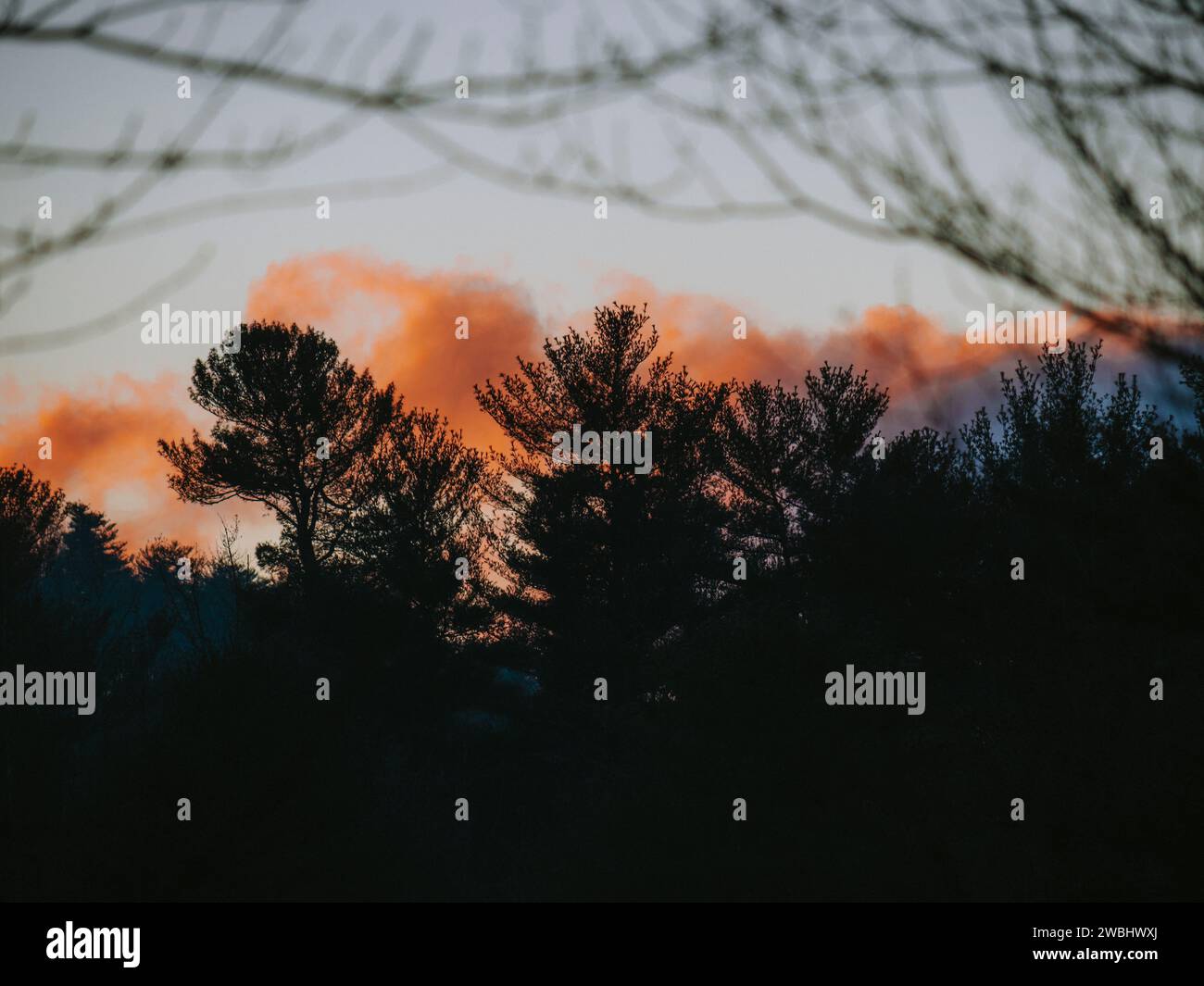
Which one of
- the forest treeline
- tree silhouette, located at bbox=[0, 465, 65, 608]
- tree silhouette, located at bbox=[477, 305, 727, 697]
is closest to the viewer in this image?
the forest treeline

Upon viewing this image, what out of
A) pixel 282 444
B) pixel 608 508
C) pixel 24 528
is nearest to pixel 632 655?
pixel 608 508

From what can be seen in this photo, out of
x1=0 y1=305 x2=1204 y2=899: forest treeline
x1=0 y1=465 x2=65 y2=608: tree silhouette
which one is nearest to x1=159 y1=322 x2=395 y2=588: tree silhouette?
x1=0 y1=305 x2=1204 y2=899: forest treeline

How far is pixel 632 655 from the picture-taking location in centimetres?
2231

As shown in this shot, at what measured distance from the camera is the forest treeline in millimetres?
10531

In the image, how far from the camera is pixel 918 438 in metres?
20.2

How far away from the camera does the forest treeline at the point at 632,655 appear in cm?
1053

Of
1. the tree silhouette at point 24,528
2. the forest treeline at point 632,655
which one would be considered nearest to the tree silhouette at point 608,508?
A: the forest treeline at point 632,655

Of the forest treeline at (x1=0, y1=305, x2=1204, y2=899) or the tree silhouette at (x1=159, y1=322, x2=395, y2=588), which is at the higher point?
the tree silhouette at (x1=159, y1=322, x2=395, y2=588)

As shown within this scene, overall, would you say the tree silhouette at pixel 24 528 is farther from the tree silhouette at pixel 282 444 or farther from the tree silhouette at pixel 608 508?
the tree silhouette at pixel 608 508

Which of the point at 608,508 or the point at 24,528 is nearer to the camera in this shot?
the point at 24,528

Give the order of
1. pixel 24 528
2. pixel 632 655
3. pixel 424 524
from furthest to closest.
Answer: pixel 424 524, pixel 632 655, pixel 24 528

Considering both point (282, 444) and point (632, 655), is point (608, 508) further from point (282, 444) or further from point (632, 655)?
point (282, 444)

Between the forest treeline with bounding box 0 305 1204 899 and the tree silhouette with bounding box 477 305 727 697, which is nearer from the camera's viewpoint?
the forest treeline with bounding box 0 305 1204 899

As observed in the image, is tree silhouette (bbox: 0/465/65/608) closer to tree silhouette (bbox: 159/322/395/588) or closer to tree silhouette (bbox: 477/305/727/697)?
tree silhouette (bbox: 159/322/395/588)
